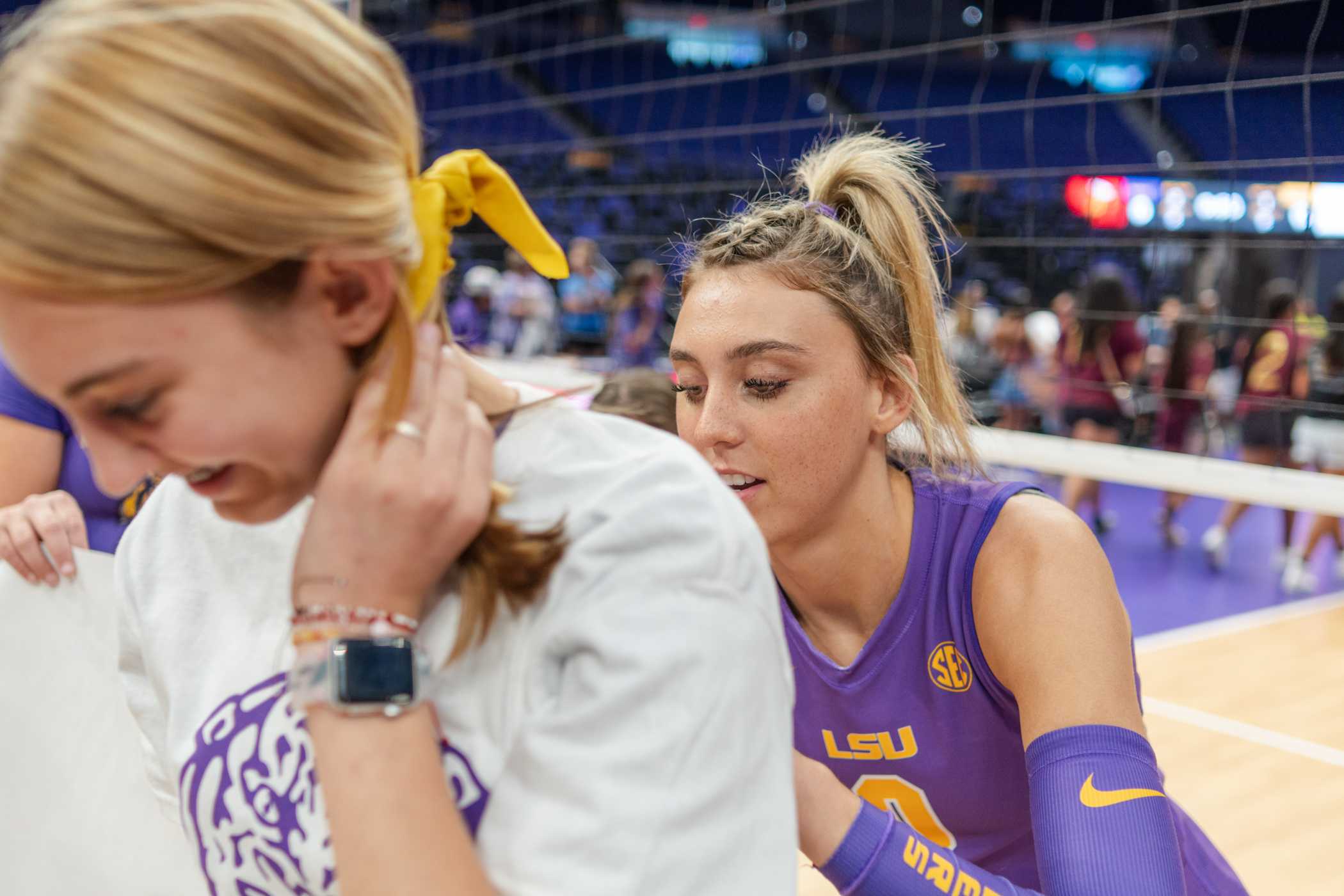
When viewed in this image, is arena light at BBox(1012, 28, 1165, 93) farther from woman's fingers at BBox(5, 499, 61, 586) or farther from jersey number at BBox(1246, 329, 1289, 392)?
woman's fingers at BBox(5, 499, 61, 586)

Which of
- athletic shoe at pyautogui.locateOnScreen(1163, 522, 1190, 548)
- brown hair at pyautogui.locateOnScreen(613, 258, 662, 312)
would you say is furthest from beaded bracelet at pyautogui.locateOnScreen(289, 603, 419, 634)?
brown hair at pyautogui.locateOnScreen(613, 258, 662, 312)

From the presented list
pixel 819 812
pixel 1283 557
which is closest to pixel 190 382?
pixel 819 812

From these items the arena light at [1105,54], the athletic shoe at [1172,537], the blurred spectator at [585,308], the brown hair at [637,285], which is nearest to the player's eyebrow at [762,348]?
the athletic shoe at [1172,537]

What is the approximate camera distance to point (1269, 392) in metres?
4.79

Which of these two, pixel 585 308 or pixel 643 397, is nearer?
pixel 643 397

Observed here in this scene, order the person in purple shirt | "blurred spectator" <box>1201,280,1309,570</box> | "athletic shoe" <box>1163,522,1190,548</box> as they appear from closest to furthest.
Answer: the person in purple shirt, "blurred spectator" <box>1201,280,1309,570</box>, "athletic shoe" <box>1163,522,1190,548</box>

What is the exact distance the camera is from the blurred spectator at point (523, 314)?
272 inches

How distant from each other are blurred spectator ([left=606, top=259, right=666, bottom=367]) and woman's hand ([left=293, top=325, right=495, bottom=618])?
584 cm

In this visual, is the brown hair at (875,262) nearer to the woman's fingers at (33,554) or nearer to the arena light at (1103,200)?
the woman's fingers at (33,554)

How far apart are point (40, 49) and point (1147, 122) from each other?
44.1 ft

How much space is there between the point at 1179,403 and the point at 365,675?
527 centimetres

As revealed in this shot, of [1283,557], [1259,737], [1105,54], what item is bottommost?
[1283,557]

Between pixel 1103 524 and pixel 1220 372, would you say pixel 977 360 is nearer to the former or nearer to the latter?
pixel 1103 524

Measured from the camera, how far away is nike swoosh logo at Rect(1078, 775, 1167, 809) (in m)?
0.94
